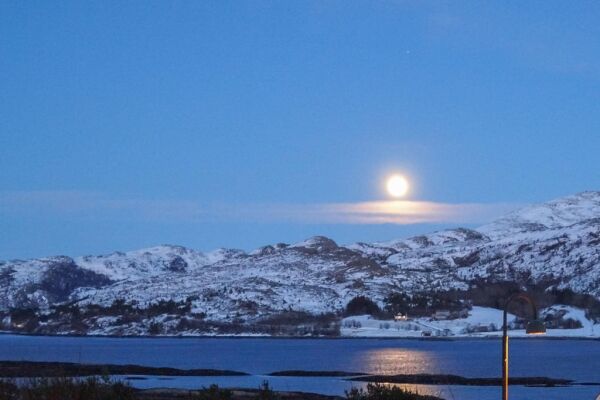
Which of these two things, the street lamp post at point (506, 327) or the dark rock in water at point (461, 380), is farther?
the dark rock in water at point (461, 380)

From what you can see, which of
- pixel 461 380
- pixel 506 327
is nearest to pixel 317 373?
pixel 461 380

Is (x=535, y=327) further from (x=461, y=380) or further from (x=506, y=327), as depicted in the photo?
(x=461, y=380)

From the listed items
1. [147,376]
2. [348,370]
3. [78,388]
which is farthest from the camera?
[348,370]

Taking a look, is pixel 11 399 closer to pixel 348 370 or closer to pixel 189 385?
pixel 189 385

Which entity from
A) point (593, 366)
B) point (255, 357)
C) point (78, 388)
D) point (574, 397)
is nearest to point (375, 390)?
point (78, 388)

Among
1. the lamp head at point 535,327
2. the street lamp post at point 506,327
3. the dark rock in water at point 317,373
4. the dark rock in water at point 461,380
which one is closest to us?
the street lamp post at point 506,327

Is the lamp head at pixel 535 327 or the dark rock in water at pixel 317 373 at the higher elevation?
the lamp head at pixel 535 327

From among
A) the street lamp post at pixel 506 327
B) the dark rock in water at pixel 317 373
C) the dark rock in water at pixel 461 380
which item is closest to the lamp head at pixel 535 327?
the street lamp post at pixel 506 327

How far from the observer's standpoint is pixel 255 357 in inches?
6088

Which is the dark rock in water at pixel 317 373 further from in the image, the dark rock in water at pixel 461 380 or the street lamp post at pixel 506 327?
the street lamp post at pixel 506 327

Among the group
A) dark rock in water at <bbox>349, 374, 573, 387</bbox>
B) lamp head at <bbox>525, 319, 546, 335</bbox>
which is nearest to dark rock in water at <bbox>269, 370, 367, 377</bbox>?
dark rock in water at <bbox>349, 374, 573, 387</bbox>

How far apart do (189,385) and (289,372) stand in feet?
86.2

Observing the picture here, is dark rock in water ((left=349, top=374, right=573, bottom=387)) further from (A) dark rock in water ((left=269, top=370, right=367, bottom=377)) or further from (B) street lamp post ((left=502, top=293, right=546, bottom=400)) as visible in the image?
(B) street lamp post ((left=502, top=293, right=546, bottom=400))

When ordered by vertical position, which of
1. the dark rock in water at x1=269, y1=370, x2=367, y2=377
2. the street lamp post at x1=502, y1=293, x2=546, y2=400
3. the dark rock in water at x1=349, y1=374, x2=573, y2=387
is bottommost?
the dark rock in water at x1=269, y1=370, x2=367, y2=377
